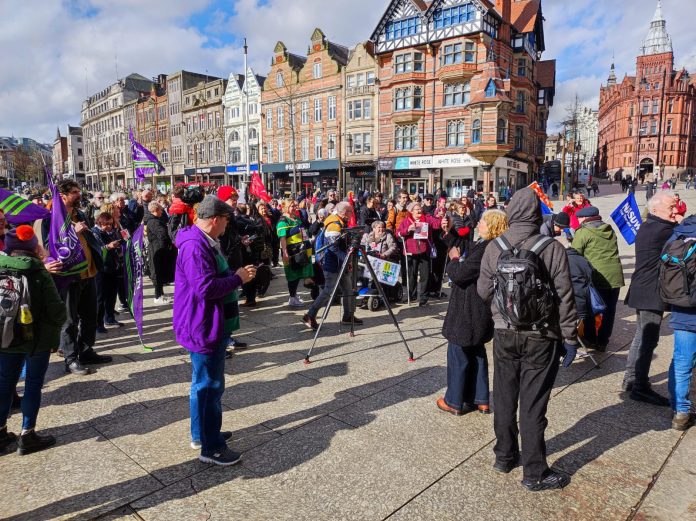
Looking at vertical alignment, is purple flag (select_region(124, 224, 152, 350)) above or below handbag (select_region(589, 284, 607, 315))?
above

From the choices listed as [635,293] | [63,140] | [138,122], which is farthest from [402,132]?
[63,140]

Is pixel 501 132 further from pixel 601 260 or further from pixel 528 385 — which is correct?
pixel 528 385

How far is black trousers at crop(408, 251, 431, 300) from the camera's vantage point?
8.34m

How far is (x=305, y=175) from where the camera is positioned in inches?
1640

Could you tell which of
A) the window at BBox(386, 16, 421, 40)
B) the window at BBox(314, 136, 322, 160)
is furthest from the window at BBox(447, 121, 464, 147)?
the window at BBox(314, 136, 322, 160)

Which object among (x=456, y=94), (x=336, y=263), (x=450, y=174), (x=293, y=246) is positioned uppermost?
(x=456, y=94)

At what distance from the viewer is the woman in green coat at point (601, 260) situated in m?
5.74

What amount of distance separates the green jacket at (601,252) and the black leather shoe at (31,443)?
596 centimetres

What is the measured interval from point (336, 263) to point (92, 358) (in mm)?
3338

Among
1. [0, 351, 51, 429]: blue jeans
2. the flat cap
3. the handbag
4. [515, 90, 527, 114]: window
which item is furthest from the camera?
[515, 90, 527, 114]: window

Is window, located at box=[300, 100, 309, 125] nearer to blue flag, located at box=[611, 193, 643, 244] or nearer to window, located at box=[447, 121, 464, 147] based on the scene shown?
window, located at box=[447, 121, 464, 147]

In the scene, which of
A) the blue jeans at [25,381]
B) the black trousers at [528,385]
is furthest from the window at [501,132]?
the blue jeans at [25,381]

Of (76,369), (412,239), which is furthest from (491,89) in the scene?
(76,369)

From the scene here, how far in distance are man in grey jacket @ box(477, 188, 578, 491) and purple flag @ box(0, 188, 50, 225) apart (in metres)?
5.06
